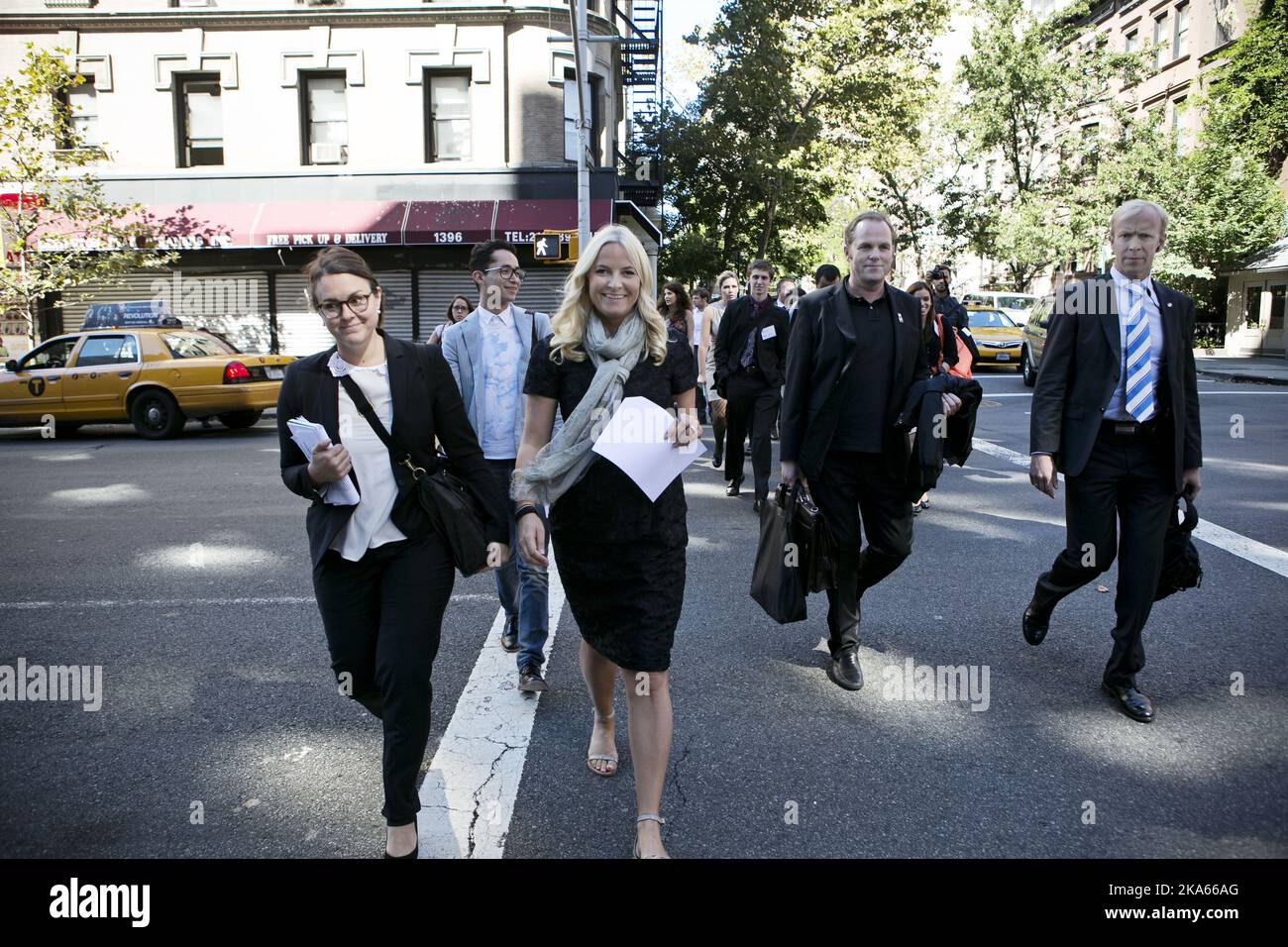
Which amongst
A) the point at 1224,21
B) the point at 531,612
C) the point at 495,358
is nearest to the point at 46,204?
the point at 495,358

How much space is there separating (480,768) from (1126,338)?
3157 millimetres

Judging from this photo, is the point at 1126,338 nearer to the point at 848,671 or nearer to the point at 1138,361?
the point at 1138,361

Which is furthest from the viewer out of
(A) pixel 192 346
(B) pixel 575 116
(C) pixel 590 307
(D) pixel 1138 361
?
(B) pixel 575 116

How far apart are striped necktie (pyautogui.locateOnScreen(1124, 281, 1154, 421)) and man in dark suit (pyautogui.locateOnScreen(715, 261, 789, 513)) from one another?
381 cm

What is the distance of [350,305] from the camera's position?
110 inches

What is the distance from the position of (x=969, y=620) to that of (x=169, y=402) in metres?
11.9

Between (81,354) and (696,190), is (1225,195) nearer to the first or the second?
(696,190)

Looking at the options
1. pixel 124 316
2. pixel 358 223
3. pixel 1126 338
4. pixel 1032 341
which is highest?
pixel 358 223

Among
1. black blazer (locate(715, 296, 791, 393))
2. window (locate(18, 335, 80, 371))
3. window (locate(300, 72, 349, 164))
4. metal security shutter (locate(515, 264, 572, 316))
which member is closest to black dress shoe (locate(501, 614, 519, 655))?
black blazer (locate(715, 296, 791, 393))

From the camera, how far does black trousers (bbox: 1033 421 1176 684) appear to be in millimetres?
3934

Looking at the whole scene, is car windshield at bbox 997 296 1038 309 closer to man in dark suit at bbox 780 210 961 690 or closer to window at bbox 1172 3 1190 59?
window at bbox 1172 3 1190 59

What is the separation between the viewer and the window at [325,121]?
21.5 m

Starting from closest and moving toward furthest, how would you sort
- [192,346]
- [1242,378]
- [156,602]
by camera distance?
[156,602]
[192,346]
[1242,378]

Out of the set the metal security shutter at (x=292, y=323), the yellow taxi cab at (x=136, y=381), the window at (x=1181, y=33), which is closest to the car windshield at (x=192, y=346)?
the yellow taxi cab at (x=136, y=381)
